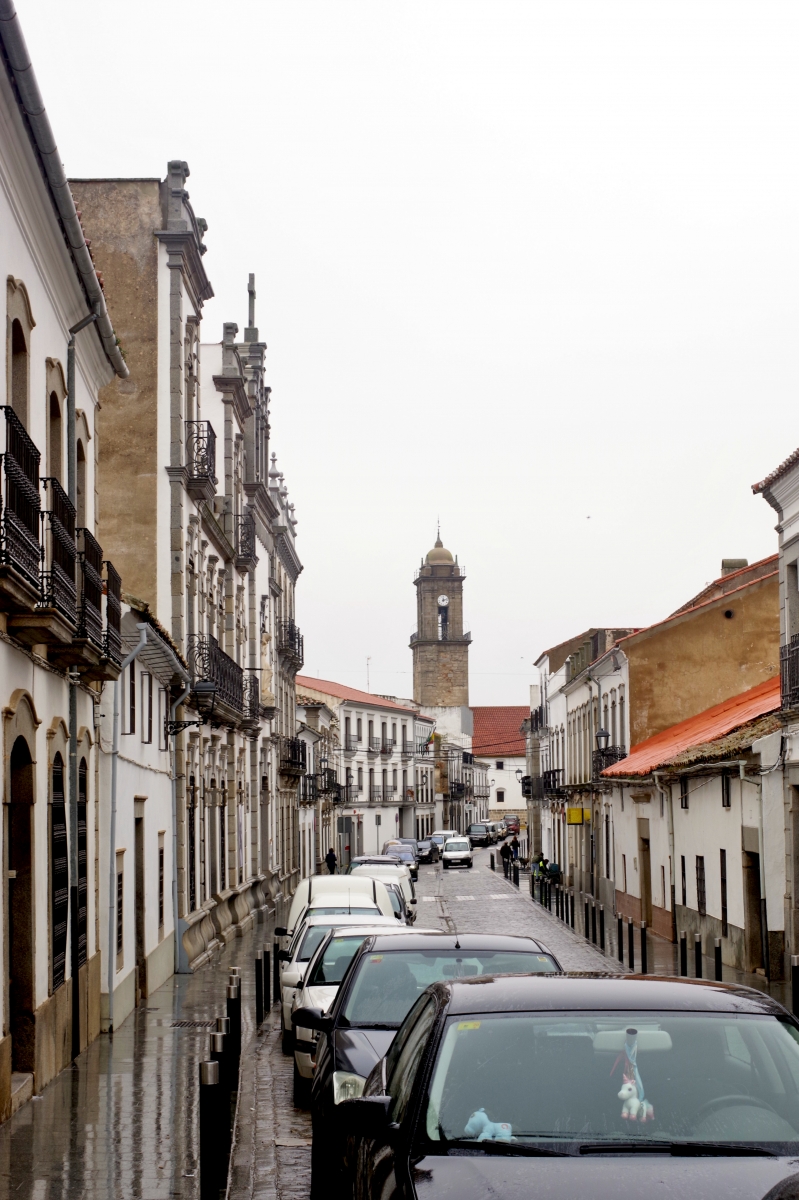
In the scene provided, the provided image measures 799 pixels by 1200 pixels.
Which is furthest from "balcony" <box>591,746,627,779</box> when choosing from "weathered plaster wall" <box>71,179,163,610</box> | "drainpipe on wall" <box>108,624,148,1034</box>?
"drainpipe on wall" <box>108,624,148,1034</box>

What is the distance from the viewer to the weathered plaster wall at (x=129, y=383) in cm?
2469

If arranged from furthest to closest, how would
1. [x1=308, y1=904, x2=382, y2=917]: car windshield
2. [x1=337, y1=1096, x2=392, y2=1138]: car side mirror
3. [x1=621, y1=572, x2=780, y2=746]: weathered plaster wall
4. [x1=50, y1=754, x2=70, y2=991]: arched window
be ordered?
[x1=621, y1=572, x2=780, y2=746]: weathered plaster wall
[x1=308, y1=904, x2=382, y2=917]: car windshield
[x1=50, y1=754, x2=70, y2=991]: arched window
[x1=337, y1=1096, x2=392, y2=1138]: car side mirror

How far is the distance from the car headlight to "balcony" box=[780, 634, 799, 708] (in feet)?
41.1

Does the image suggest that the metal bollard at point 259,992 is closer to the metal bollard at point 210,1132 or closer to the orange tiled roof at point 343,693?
the metal bollard at point 210,1132

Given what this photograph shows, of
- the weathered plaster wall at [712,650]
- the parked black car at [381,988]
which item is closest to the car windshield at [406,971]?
the parked black car at [381,988]

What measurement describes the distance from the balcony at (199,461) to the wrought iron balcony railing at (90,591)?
11246mm

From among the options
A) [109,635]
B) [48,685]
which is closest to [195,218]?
[109,635]

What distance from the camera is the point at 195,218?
26094 mm

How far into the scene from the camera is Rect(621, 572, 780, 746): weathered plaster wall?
119 feet

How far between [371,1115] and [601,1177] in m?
1.19

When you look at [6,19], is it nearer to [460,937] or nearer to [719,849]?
[460,937]

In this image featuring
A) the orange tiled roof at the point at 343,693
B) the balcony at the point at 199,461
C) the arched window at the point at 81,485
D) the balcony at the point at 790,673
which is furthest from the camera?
the orange tiled roof at the point at 343,693

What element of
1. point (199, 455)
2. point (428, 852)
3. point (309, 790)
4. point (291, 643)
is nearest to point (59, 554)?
point (199, 455)

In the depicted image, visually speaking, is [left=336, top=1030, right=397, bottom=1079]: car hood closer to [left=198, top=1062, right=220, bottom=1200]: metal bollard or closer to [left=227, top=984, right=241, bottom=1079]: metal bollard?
[left=198, top=1062, right=220, bottom=1200]: metal bollard
